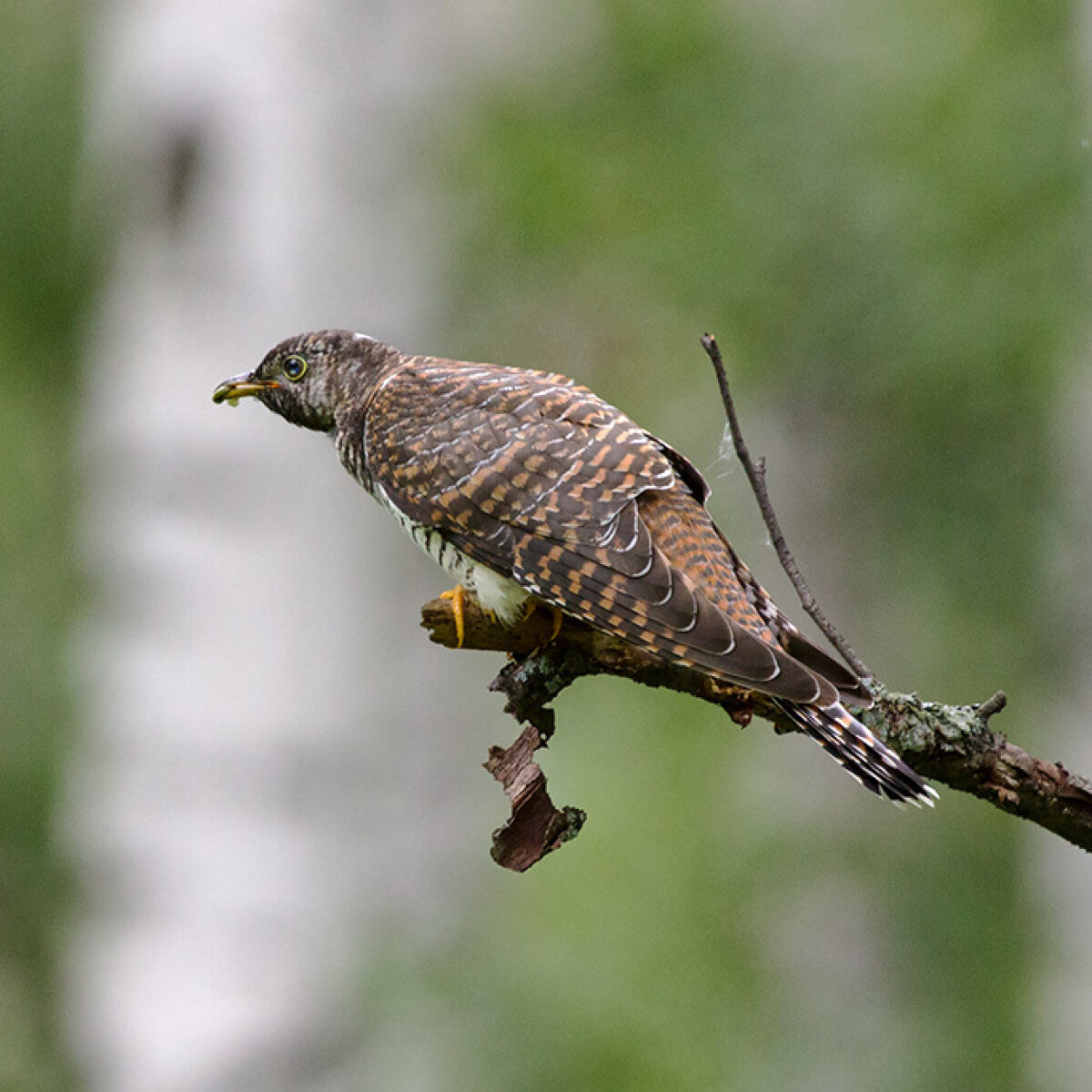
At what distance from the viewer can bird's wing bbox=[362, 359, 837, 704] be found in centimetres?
262

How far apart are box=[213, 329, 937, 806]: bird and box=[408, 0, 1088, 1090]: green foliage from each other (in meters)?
2.36

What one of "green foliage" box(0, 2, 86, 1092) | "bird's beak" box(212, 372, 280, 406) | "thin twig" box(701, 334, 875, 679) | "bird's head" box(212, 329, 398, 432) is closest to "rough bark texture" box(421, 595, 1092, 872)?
"thin twig" box(701, 334, 875, 679)

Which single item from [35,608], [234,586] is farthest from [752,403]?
[234,586]

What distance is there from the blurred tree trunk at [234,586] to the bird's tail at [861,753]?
248 centimetres

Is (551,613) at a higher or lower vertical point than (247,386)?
lower

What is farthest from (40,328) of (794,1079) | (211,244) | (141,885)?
(794,1079)

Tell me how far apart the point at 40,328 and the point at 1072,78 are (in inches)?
180

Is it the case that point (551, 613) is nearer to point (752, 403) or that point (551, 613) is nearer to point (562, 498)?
point (562, 498)

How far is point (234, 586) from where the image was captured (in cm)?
451

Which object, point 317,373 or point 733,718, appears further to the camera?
point 317,373

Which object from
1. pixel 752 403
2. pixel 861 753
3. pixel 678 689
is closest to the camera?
pixel 861 753

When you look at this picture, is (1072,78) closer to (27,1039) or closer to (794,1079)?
(794,1079)

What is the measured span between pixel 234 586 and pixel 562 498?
199 centimetres

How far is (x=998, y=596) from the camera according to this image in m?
6.42
